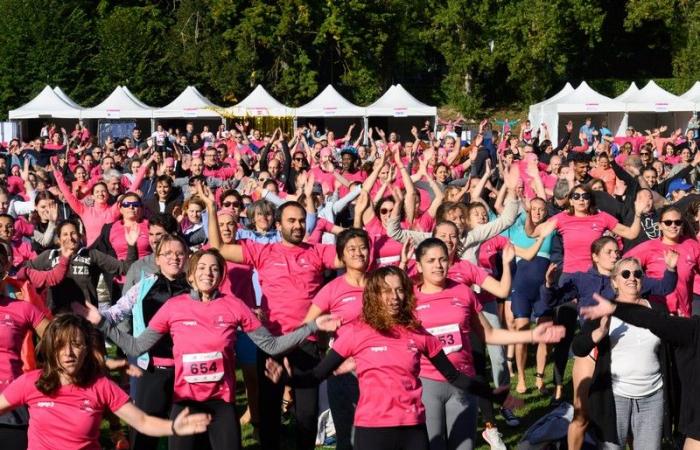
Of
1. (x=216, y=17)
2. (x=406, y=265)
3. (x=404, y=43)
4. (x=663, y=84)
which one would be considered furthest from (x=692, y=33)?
(x=406, y=265)

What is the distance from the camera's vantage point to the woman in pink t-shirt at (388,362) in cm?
598

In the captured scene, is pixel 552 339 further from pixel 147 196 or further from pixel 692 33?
pixel 692 33

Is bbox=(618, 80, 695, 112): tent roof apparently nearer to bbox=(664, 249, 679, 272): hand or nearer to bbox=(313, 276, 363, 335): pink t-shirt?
bbox=(664, 249, 679, 272): hand

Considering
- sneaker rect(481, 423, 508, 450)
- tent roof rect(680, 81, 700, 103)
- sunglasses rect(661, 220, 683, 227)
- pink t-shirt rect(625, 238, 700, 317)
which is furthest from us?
tent roof rect(680, 81, 700, 103)

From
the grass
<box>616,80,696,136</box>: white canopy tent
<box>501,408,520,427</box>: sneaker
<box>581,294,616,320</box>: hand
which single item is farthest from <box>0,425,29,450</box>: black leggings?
<box>616,80,696,136</box>: white canopy tent

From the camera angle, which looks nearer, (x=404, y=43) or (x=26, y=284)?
(x=26, y=284)

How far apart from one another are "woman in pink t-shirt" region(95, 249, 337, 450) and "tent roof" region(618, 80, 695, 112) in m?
29.3

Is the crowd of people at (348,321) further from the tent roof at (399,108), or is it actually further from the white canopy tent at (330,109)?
the tent roof at (399,108)

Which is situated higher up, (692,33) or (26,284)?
(692,33)

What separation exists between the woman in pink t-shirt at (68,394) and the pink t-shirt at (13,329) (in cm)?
88

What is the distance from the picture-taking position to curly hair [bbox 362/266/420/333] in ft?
19.9

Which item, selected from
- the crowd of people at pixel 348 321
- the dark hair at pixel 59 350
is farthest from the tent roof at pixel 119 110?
the dark hair at pixel 59 350

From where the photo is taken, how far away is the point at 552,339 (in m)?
6.30

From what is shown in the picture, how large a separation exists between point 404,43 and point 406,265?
45579 millimetres
